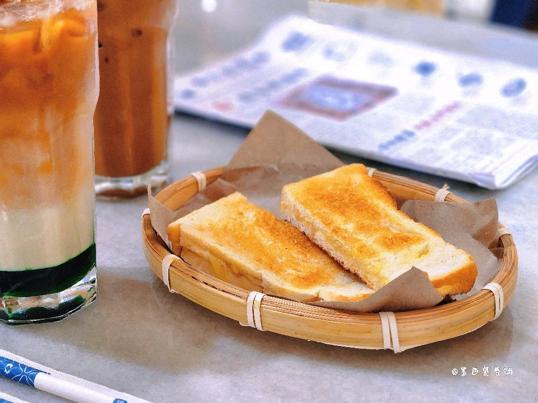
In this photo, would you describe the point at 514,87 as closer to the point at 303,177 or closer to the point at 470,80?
the point at 470,80

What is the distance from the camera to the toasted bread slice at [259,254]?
64 centimetres

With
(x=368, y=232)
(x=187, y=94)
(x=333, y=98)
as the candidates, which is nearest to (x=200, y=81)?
(x=187, y=94)

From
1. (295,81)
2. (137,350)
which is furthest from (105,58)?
(295,81)

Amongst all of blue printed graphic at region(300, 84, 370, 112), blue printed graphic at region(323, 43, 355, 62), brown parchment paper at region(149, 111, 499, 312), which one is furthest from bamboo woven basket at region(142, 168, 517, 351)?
blue printed graphic at region(323, 43, 355, 62)

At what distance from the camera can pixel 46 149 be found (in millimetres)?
614

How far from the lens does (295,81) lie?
1.22 meters

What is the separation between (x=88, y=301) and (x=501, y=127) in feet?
2.05

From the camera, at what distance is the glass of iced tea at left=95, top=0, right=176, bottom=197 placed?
81 cm

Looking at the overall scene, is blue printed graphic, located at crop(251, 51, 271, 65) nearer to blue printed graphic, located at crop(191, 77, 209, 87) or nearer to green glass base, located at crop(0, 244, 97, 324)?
blue printed graphic, located at crop(191, 77, 209, 87)

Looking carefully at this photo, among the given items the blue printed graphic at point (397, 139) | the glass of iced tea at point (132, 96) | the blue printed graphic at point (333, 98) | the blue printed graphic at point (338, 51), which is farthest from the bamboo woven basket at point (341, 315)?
the blue printed graphic at point (338, 51)

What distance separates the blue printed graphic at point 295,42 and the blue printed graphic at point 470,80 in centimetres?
29

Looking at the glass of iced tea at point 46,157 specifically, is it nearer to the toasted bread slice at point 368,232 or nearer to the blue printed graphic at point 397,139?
the toasted bread slice at point 368,232

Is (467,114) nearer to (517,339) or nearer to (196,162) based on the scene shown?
(196,162)

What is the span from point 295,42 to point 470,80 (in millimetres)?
Answer: 319
